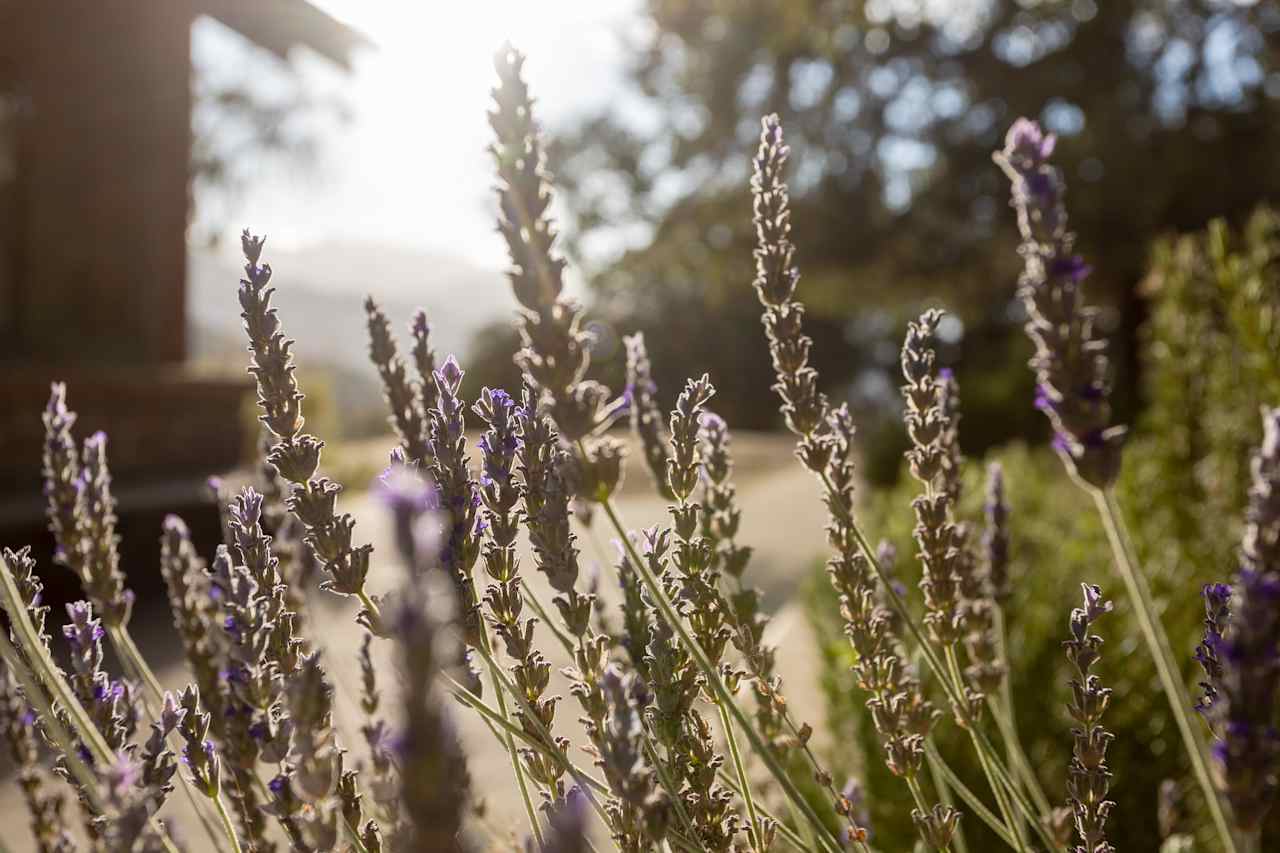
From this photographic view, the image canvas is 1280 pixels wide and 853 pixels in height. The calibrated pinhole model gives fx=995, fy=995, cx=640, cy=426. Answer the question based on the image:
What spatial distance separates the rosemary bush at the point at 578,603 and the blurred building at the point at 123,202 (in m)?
7.54

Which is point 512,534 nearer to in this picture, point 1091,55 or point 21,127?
point 21,127

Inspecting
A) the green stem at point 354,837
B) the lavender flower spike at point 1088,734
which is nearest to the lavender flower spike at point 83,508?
the green stem at point 354,837

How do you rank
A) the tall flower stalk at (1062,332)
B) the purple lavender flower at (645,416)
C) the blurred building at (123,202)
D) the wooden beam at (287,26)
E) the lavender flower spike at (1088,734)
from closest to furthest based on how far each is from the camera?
1. the tall flower stalk at (1062,332)
2. the purple lavender flower at (645,416)
3. the lavender flower spike at (1088,734)
4. the wooden beam at (287,26)
5. the blurred building at (123,202)

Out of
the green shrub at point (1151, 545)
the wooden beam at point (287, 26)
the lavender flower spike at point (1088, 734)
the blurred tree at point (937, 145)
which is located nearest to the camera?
the lavender flower spike at point (1088, 734)

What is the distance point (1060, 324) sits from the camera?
0.85 meters

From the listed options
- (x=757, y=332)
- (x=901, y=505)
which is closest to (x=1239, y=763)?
(x=901, y=505)

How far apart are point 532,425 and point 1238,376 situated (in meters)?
3.38

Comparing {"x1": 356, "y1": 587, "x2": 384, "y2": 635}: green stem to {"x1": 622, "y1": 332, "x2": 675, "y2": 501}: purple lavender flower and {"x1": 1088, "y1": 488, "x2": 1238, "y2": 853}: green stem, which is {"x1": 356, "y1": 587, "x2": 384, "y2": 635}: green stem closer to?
{"x1": 622, "y1": 332, "x2": 675, "y2": 501}: purple lavender flower

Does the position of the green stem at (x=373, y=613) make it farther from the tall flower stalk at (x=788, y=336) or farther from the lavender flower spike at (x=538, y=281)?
the tall flower stalk at (x=788, y=336)

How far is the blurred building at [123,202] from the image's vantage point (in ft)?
28.0

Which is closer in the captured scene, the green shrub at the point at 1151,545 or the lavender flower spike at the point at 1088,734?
the lavender flower spike at the point at 1088,734

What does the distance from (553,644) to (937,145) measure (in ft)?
35.4

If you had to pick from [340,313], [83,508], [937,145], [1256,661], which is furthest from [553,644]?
[340,313]

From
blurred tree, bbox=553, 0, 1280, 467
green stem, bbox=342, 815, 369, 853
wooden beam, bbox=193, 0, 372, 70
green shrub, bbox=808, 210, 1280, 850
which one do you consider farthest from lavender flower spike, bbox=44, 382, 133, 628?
blurred tree, bbox=553, 0, 1280, 467
